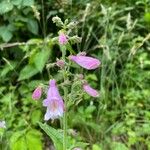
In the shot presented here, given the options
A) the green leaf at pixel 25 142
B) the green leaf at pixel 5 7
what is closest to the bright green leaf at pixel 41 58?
the green leaf at pixel 5 7

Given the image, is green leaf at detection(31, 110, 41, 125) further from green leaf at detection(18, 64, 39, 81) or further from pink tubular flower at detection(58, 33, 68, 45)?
pink tubular flower at detection(58, 33, 68, 45)

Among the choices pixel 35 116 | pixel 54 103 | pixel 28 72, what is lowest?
pixel 35 116

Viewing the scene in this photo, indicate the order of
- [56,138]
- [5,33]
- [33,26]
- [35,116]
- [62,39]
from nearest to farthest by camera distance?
[62,39]
[56,138]
[35,116]
[5,33]
[33,26]

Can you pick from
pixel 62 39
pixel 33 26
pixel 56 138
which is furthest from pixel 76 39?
pixel 33 26

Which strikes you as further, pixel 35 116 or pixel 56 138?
pixel 35 116

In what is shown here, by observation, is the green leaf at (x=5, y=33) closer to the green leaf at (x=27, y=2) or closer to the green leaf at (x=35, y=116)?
the green leaf at (x=27, y=2)

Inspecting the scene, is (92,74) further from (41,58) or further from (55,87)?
(55,87)

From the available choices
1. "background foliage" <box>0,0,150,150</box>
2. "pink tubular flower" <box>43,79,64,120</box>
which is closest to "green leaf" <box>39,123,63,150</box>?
"pink tubular flower" <box>43,79,64,120</box>
